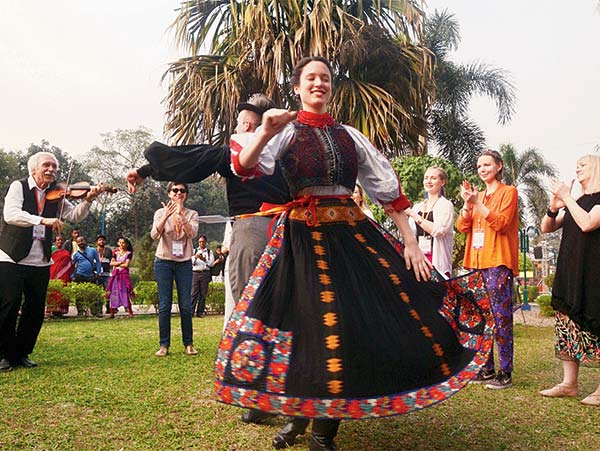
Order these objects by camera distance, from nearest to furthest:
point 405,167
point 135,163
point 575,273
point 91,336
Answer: point 575,273 < point 91,336 < point 405,167 < point 135,163

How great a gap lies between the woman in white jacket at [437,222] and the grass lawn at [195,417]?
1.14 m

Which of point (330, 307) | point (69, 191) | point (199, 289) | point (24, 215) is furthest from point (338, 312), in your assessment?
point (199, 289)

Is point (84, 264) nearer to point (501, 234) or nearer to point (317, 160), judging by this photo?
point (501, 234)

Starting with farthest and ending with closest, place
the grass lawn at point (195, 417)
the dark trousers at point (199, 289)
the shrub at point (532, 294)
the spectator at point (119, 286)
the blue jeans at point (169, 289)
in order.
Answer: the shrub at point (532, 294)
the spectator at point (119, 286)
the dark trousers at point (199, 289)
the blue jeans at point (169, 289)
the grass lawn at point (195, 417)

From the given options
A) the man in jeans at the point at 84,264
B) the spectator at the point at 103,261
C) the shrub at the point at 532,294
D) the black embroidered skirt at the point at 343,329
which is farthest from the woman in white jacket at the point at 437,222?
the shrub at the point at 532,294

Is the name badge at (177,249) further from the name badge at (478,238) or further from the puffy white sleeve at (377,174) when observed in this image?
the puffy white sleeve at (377,174)

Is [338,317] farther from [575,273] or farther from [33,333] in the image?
[33,333]


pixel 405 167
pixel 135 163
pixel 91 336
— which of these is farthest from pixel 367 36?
pixel 135 163

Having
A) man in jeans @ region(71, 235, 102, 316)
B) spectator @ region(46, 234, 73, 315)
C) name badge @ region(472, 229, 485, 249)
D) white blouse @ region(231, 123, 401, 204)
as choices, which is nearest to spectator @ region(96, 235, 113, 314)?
man in jeans @ region(71, 235, 102, 316)

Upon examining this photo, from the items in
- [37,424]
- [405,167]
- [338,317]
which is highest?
[405,167]

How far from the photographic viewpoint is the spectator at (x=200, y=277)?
10.8 metres

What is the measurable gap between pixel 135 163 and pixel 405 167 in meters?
32.2

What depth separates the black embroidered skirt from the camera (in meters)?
2.36

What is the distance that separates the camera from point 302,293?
2.57 meters
